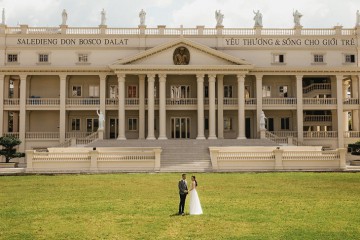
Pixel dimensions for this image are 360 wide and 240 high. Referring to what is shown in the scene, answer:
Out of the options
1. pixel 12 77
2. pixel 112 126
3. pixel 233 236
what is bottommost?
pixel 233 236

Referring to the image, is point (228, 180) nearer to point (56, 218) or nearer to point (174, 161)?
point (174, 161)

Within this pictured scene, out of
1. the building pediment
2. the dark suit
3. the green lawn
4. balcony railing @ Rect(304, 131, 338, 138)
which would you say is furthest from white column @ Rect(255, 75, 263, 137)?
the dark suit

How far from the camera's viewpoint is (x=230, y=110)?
52.7 m

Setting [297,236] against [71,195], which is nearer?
[297,236]

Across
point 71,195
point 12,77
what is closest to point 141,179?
point 71,195

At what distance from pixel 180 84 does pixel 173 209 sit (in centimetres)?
3572

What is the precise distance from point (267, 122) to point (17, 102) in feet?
92.0

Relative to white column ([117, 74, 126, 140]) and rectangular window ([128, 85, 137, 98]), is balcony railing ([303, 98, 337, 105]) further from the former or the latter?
white column ([117, 74, 126, 140])

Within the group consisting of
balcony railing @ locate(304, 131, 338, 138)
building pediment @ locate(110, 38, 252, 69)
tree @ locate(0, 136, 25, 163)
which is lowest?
tree @ locate(0, 136, 25, 163)

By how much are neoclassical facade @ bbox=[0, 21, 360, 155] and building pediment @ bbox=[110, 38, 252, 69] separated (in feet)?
0.35

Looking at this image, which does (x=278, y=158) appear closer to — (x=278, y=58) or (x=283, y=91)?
(x=283, y=91)

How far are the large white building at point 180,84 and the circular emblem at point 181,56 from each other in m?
0.11

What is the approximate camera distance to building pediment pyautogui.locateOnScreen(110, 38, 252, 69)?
4881 centimetres

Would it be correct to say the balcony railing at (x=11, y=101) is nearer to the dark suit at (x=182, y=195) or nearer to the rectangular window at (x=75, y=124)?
the rectangular window at (x=75, y=124)
